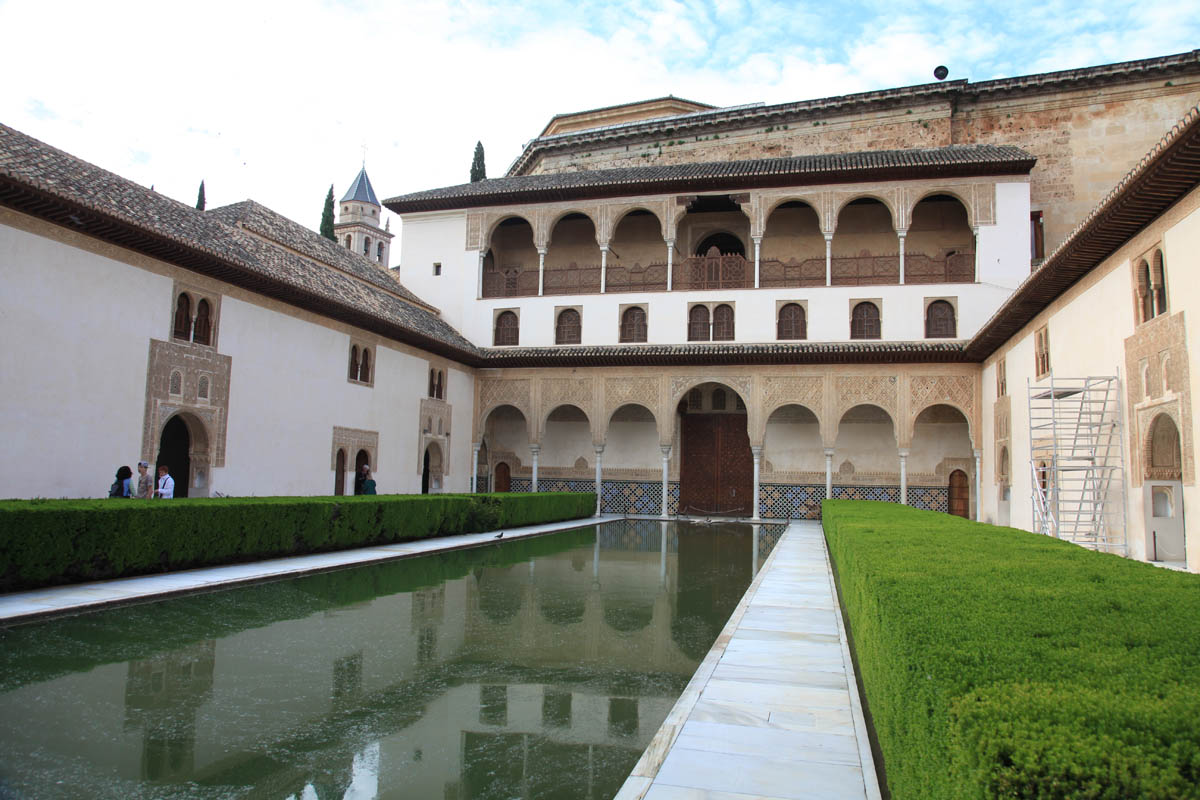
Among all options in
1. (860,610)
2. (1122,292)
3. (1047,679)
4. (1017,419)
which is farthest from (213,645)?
(1017,419)

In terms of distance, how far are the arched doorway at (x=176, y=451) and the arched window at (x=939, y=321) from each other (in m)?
16.7

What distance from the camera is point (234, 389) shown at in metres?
14.1

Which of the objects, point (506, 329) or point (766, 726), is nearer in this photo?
point (766, 726)

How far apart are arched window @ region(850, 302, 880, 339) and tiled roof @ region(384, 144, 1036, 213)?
3.27 meters

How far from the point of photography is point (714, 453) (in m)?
23.7

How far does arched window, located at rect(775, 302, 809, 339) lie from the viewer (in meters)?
21.6

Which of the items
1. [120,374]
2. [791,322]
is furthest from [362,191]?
[120,374]

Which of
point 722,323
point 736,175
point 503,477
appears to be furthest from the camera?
point 503,477

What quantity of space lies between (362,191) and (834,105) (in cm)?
3778

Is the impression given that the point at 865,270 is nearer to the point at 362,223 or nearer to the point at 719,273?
the point at 719,273

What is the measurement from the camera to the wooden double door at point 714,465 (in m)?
23.5

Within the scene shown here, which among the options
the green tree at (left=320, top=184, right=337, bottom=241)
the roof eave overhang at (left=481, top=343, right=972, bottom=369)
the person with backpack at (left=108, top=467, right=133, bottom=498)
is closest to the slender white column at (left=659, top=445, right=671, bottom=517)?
the roof eave overhang at (left=481, top=343, right=972, bottom=369)

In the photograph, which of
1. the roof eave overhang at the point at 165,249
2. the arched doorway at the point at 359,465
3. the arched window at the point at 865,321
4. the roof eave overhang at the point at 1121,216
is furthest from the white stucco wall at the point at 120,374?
the roof eave overhang at the point at 1121,216

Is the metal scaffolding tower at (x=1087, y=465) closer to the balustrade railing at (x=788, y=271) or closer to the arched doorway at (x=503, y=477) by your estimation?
the balustrade railing at (x=788, y=271)
